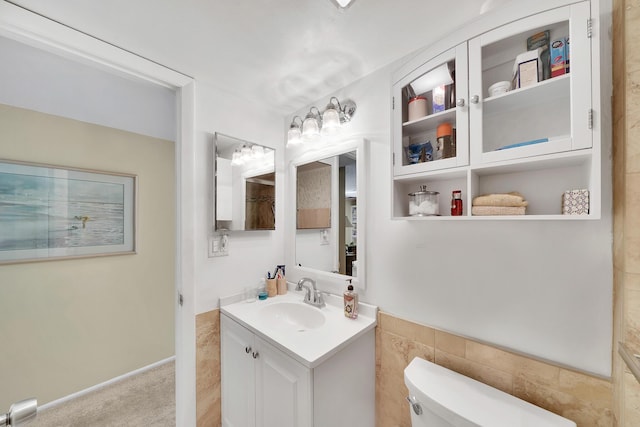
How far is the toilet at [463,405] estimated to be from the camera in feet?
2.53

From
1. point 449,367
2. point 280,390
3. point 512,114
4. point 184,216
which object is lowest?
point 280,390

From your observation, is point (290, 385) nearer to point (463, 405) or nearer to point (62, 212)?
point (463, 405)

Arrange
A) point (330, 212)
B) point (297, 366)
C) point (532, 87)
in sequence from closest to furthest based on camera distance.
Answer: point (532, 87) < point (297, 366) < point (330, 212)

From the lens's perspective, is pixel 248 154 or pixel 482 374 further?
pixel 248 154

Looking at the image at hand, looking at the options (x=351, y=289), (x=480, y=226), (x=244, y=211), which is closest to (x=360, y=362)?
(x=351, y=289)

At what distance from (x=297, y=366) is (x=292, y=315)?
55cm

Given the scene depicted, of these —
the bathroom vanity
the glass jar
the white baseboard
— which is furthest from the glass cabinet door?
the white baseboard

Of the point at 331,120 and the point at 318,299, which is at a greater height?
the point at 331,120

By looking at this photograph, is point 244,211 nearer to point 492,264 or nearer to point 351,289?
point 351,289

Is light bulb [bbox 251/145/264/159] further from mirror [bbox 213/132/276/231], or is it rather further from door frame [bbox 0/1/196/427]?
door frame [bbox 0/1/196/427]

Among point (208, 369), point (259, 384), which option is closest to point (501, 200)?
point (259, 384)

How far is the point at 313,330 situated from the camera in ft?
3.97

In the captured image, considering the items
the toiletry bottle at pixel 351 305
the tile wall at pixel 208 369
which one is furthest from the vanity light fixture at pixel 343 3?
the tile wall at pixel 208 369

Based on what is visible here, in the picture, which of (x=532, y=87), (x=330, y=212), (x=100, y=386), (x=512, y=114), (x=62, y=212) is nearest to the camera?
(x=532, y=87)
